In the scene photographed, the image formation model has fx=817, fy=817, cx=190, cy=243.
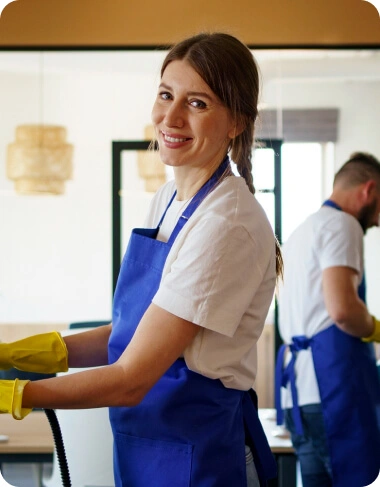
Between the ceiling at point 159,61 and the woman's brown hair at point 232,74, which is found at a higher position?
the ceiling at point 159,61

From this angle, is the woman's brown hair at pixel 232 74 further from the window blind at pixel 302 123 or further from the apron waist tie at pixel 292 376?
the window blind at pixel 302 123

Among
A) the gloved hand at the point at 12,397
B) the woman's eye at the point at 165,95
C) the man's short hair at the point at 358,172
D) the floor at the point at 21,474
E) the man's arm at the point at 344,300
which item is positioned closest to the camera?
the gloved hand at the point at 12,397

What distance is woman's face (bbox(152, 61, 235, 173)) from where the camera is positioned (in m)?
1.37

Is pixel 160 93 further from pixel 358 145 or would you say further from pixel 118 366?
pixel 358 145

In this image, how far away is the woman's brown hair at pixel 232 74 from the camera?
1375 millimetres

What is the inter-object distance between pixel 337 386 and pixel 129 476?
123 cm

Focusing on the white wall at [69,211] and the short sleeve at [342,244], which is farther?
the white wall at [69,211]

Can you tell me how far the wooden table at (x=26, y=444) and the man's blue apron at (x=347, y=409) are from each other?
0.77 m

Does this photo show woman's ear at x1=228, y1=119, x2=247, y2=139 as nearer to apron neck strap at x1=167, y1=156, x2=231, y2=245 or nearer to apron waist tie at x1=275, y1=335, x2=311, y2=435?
apron neck strap at x1=167, y1=156, x2=231, y2=245

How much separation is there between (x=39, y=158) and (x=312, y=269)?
6.32 feet

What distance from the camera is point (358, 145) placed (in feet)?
13.3

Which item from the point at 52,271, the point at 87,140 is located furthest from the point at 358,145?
the point at 52,271

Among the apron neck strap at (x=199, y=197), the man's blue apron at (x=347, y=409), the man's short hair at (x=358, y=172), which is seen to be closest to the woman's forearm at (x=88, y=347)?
the apron neck strap at (x=199, y=197)

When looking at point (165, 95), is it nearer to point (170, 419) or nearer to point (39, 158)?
point (170, 419)
